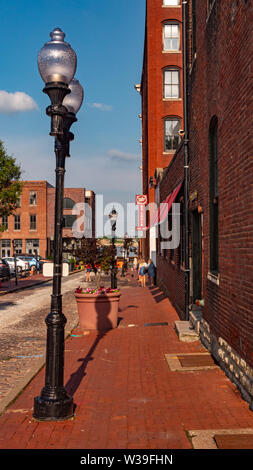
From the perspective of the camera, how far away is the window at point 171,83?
120ft

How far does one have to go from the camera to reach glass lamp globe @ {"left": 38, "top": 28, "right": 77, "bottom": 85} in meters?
5.76

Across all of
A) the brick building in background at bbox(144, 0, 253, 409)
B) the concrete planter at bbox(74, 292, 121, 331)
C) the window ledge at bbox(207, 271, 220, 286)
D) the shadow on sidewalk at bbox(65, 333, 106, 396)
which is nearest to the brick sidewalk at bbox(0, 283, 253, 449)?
the shadow on sidewalk at bbox(65, 333, 106, 396)

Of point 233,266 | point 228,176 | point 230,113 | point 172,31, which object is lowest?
point 233,266

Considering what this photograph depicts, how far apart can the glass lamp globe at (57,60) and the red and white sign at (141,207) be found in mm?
32807

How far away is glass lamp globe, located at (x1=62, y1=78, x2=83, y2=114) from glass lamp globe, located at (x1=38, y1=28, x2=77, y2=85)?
662 mm

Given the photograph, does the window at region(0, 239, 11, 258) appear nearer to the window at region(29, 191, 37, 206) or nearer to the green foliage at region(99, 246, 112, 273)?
the window at region(29, 191, 37, 206)

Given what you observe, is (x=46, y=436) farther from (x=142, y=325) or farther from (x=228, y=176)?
(x=142, y=325)

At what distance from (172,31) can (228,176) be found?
33.2 m

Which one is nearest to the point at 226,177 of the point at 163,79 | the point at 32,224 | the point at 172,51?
the point at 163,79

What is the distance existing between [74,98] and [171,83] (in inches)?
1261

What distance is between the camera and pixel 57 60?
577 centimetres

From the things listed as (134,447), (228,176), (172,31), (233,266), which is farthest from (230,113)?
(172,31)

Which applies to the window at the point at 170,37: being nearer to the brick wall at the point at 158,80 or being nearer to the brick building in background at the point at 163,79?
the brick building in background at the point at 163,79

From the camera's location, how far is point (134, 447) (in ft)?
15.7
